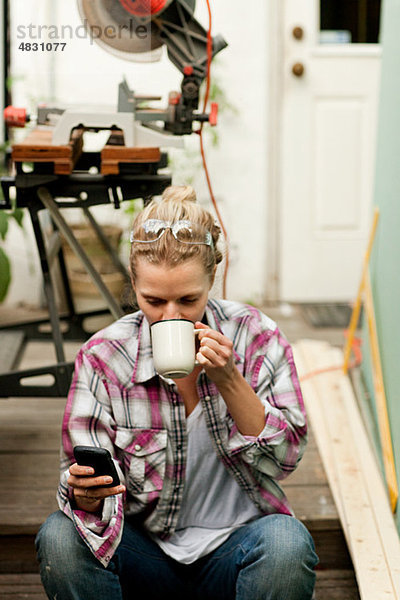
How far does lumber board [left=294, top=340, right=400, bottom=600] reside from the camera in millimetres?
1633

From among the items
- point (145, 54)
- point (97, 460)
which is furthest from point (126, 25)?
point (97, 460)

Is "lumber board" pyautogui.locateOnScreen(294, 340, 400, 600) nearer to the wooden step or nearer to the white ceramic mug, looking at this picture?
the wooden step

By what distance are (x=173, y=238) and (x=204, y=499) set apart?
50 cm

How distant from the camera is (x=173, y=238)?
1.34 metres

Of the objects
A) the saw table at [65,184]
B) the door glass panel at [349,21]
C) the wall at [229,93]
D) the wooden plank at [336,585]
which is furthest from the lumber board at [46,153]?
the door glass panel at [349,21]

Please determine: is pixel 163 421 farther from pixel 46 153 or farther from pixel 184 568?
pixel 46 153

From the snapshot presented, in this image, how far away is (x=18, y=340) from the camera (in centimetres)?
291

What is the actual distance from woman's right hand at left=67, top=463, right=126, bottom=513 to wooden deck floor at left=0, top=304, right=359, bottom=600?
574 millimetres

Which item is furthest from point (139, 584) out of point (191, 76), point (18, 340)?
point (18, 340)

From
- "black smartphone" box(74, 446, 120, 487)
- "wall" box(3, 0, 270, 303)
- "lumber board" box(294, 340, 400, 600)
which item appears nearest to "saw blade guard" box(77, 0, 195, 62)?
"black smartphone" box(74, 446, 120, 487)

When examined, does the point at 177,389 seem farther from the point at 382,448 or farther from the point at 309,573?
the point at 382,448

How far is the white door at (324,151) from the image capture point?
A: 3662mm

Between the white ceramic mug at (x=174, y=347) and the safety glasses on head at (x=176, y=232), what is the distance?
170mm

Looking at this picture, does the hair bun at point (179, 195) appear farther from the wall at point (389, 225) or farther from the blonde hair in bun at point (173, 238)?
the wall at point (389, 225)
